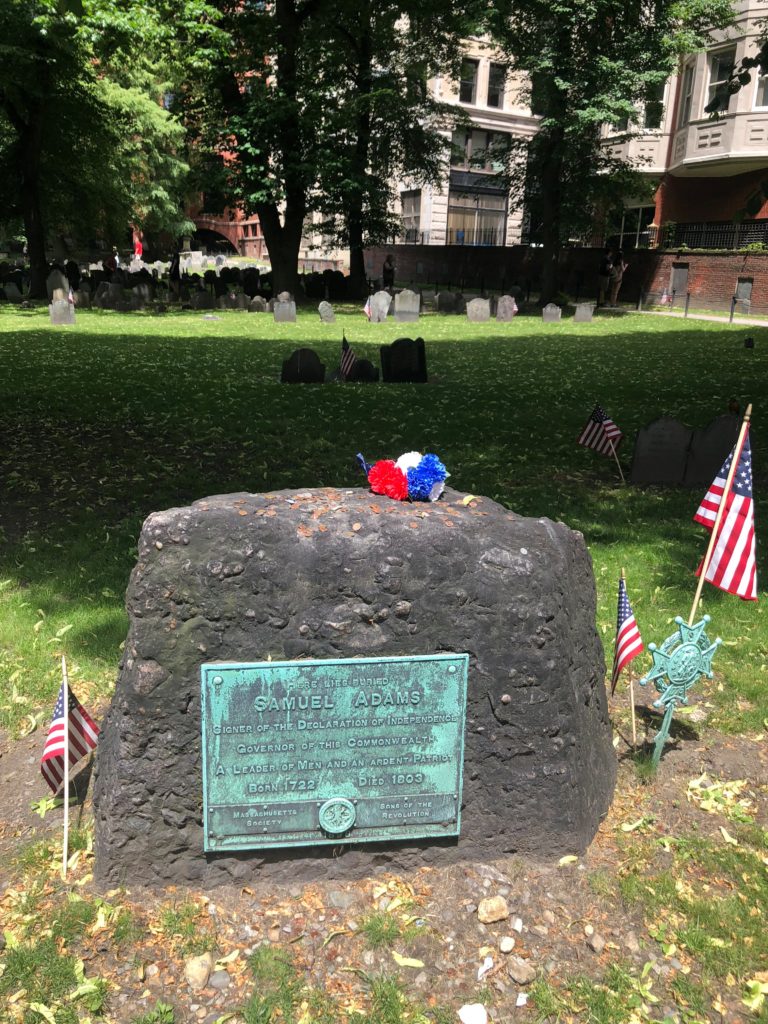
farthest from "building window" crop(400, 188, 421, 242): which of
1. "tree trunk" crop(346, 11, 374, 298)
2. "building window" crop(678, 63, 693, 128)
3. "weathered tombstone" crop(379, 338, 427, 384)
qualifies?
"weathered tombstone" crop(379, 338, 427, 384)

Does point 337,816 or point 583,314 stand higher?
point 583,314

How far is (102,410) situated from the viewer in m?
11.4

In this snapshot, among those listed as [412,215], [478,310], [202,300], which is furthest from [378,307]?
[412,215]

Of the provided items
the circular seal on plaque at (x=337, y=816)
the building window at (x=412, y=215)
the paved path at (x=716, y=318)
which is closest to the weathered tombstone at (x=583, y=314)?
the paved path at (x=716, y=318)

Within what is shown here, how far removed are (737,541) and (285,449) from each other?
6231 millimetres

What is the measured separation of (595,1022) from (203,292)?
27460mm

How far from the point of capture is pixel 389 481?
11.8 ft

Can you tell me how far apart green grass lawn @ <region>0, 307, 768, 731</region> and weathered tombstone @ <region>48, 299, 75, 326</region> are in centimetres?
154

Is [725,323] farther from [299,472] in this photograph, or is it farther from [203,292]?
[299,472]

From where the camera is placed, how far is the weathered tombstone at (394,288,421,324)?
84.4 feet

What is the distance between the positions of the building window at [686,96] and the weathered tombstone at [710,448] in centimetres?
3096

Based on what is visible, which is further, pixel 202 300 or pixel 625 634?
pixel 202 300

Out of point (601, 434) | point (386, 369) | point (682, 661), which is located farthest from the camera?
point (386, 369)

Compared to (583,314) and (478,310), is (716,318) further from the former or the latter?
(478,310)
